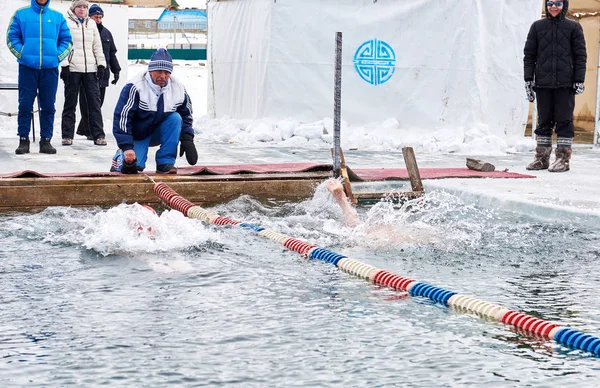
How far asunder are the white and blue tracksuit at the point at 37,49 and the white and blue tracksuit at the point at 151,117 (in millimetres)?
2664

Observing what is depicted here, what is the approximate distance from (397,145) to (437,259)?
25.7 ft

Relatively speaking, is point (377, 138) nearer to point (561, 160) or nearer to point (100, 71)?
point (561, 160)

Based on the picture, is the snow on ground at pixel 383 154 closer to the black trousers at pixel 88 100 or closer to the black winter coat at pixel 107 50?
the black trousers at pixel 88 100

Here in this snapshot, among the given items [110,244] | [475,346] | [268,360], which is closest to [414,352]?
[475,346]

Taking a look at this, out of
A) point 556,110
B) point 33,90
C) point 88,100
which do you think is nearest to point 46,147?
point 33,90

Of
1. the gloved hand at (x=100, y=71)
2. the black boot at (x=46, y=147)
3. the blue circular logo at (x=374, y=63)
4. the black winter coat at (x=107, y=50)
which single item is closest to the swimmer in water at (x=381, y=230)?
the black boot at (x=46, y=147)

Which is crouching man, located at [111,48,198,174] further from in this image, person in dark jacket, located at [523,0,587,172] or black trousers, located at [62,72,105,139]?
person in dark jacket, located at [523,0,587,172]

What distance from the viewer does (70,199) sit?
7.75 metres

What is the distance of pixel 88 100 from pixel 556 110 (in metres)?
6.28

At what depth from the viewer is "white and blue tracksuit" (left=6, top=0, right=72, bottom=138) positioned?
10.7 meters

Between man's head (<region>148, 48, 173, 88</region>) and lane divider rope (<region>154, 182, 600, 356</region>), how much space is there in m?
1.35

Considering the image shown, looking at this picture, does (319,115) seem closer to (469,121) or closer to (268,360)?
(469,121)

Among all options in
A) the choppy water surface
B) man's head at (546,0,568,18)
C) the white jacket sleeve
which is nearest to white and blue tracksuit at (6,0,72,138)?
the white jacket sleeve

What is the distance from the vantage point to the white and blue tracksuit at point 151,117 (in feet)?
26.6
